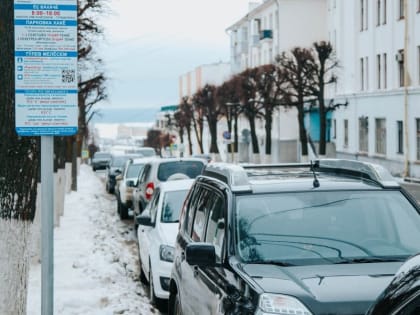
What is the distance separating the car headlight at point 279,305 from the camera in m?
4.44

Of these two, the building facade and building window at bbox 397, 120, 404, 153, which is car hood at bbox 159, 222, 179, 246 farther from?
the building facade

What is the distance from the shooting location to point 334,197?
5.91 metres

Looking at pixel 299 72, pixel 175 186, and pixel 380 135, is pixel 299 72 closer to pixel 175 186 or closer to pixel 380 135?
pixel 380 135

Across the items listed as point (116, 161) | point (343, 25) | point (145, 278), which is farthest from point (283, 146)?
point (145, 278)

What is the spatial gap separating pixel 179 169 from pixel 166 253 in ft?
29.6

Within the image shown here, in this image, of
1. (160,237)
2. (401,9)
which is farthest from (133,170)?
(401,9)

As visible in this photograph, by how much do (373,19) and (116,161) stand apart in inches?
690

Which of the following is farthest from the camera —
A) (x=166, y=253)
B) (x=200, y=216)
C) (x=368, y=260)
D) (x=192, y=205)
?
(x=166, y=253)

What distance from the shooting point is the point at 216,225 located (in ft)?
19.9

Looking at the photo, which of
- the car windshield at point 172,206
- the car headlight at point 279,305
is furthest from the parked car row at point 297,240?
the car windshield at point 172,206

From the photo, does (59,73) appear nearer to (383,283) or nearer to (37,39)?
(37,39)

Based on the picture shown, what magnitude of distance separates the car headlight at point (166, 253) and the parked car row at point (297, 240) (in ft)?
10.8

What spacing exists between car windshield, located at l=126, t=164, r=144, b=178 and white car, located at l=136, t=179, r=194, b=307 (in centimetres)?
1229

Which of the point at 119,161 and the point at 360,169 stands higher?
the point at 360,169
